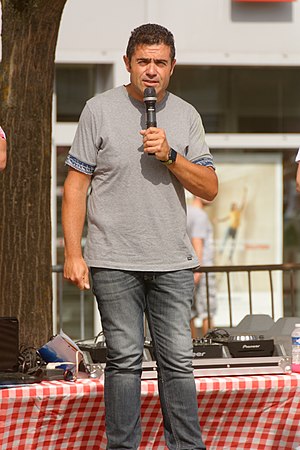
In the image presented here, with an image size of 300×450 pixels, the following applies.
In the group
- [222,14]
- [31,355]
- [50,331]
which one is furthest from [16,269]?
[222,14]

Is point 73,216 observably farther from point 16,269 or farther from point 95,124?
point 16,269

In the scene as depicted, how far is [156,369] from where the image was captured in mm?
5074

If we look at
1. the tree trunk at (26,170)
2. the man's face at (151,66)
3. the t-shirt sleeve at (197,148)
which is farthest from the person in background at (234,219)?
the man's face at (151,66)

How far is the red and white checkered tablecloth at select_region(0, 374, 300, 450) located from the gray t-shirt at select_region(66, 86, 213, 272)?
0.65 m

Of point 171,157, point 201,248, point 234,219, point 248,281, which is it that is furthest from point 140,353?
point 234,219

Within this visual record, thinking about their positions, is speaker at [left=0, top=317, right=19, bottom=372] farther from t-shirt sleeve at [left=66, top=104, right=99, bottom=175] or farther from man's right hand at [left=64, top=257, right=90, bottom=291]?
t-shirt sleeve at [left=66, top=104, right=99, bottom=175]

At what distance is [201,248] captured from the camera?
10.8 m

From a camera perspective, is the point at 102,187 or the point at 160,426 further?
the point at 160,426

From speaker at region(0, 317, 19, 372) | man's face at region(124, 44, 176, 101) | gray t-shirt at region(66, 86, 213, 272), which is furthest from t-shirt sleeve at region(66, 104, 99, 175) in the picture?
speaker at region(0, 317, 19, 372)

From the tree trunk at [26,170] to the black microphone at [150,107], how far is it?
6.79 feet

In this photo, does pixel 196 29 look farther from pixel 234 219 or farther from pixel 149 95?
pixel 149 95

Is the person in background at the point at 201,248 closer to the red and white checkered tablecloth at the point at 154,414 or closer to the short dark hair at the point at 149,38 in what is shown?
the red and white checkered tablecloth at the point at 154,414

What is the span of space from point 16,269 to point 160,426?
1.73 metres

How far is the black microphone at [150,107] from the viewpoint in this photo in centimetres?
464
